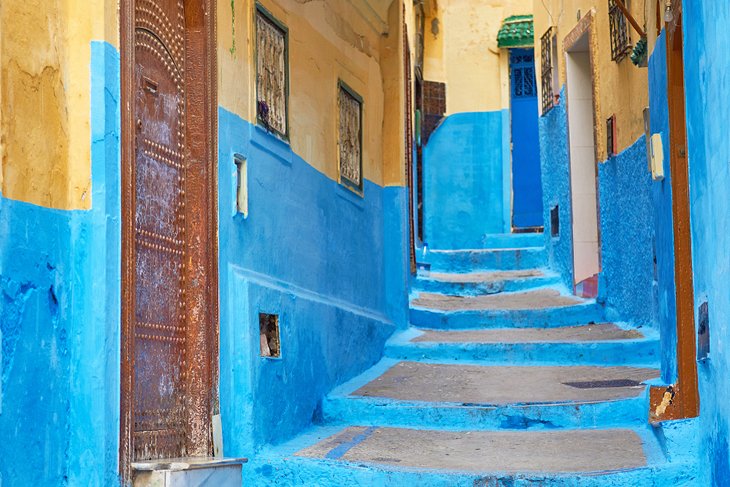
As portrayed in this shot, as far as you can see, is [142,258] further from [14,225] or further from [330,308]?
[330,308]

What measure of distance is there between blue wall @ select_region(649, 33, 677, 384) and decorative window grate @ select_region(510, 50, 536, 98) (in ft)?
33.6

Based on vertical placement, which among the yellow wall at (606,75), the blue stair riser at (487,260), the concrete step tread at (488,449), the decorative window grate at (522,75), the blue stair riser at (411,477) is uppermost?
the decorative window grate at (522,75)

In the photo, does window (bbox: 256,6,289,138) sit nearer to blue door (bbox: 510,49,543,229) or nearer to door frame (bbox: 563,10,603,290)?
door frame (bbox: 563,10,603,290)

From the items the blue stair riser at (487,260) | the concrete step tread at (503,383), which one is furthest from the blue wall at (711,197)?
the blue stair riser at (487,260)

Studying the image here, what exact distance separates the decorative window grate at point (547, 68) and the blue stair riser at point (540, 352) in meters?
4.51

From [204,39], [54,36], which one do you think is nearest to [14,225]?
[54,36]

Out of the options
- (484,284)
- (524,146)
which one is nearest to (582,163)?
(484,284)

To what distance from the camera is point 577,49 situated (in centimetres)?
1237

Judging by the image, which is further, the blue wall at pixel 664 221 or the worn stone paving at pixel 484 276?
the worn stone paving at pixel 484 276

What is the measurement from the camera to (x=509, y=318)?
11.1 meters

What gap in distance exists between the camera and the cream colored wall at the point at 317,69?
6430 mm

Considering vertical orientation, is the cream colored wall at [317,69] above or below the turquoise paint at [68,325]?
above

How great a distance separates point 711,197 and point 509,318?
6.24 meters

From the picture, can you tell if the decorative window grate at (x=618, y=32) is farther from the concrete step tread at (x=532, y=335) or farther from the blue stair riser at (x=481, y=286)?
the blue stair riser at (x=481, y=286)
